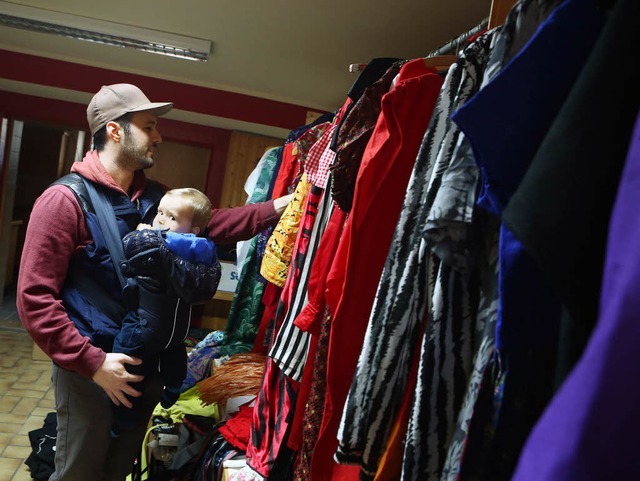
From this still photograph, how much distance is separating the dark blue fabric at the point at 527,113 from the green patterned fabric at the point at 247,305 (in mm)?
2503

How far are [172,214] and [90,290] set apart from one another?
1.21 feet

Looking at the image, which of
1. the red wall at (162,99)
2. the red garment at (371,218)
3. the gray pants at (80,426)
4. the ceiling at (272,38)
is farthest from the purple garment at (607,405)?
the red wall at (162,99)

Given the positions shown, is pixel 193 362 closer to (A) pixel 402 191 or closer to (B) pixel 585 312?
(A) pixel 402 191

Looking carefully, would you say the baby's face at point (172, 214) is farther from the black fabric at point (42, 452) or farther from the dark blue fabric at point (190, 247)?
the black fabric at point (42, 452)

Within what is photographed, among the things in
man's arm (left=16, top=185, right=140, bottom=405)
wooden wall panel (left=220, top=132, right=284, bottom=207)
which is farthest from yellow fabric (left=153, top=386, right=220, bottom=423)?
wooden wall panel (left=220, top=132, right=284, bottom=207)

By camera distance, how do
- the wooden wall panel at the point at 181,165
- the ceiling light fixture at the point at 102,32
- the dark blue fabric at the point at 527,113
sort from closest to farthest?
1. the dark blue fabric at the point at 527,113
2. the ceiling light fixture at the point at 102,32
3. the wooden wall panel at the point at 181,165

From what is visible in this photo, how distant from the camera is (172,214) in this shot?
6.08 feet

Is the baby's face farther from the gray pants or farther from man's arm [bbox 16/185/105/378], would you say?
the gray pants

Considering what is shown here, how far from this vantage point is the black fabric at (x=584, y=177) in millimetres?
447

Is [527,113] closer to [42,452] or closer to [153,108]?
[153,108]

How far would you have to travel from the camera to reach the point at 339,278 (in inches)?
44.2

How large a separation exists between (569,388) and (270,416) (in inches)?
57.0

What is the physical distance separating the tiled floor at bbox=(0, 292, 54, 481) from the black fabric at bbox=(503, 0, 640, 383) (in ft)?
10.1

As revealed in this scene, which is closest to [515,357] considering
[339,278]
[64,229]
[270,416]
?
[339,278]
